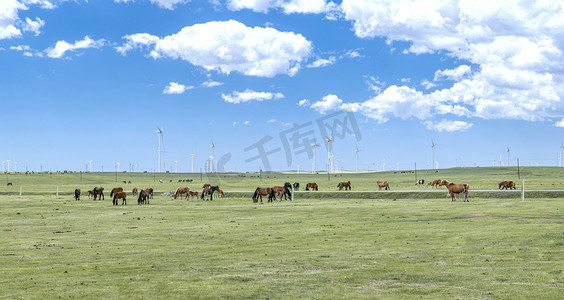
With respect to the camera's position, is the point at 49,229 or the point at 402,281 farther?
the point at 49,229

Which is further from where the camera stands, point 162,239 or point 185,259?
point 162,239

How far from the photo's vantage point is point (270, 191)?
65562 millimetres

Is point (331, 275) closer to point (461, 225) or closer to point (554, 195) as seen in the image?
point (461, 225)

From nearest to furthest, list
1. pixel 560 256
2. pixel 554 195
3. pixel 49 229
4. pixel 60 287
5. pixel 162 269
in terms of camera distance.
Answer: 1. pixel 60 287
2. pixel 162 269
3. pixel 560 256
4. pixel 49 229
5. pixel 554 195

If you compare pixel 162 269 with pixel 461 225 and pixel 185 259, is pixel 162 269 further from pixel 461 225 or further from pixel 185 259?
pixel 461 225

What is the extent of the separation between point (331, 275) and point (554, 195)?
5515cm

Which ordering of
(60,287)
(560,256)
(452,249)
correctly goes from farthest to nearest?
(452,249) < (560,256) < (60,287)

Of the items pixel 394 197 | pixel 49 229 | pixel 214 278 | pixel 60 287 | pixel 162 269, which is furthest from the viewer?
pixel 394 197

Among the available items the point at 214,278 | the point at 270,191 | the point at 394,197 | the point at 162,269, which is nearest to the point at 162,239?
the point at 162,269

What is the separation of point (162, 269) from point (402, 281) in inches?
307

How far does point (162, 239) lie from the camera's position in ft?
88.3

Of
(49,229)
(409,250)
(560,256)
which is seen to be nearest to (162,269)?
(409,250)

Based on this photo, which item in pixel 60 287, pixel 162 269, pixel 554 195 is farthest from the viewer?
pixel 554 195

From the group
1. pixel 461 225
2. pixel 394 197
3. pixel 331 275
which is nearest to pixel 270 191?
pixel 394 197
